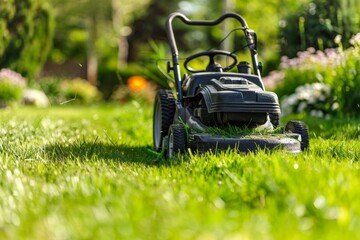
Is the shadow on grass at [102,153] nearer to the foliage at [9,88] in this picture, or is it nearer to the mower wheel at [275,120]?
the mower wheel at [275,120]

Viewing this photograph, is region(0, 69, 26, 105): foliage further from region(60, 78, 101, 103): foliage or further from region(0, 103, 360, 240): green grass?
region(0, 103, 360, 240): green grass

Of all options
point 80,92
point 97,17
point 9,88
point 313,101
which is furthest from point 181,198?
point 97,17

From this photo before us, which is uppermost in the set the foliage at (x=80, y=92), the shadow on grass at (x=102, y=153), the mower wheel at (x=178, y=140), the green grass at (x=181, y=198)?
the green grass at (x=181, y=198)

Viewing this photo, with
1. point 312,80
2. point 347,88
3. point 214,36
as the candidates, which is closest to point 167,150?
point 347,88

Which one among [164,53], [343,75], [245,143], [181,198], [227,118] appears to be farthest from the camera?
[164,53]

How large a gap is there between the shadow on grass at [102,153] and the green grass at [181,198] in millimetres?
120

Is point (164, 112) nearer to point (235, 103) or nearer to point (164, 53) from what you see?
point (235, 103)

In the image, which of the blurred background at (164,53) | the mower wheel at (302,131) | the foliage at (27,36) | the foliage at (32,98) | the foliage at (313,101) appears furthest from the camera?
the foliage at (32,98)

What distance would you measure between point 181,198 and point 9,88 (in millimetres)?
11049

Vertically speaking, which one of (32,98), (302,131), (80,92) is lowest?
(80,92)

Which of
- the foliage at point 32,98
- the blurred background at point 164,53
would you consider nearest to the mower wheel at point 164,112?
the blurred background at point 164,53

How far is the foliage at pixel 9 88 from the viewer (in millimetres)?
13461

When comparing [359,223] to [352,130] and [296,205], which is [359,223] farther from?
[352,130]

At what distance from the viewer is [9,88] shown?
13.5 meters
